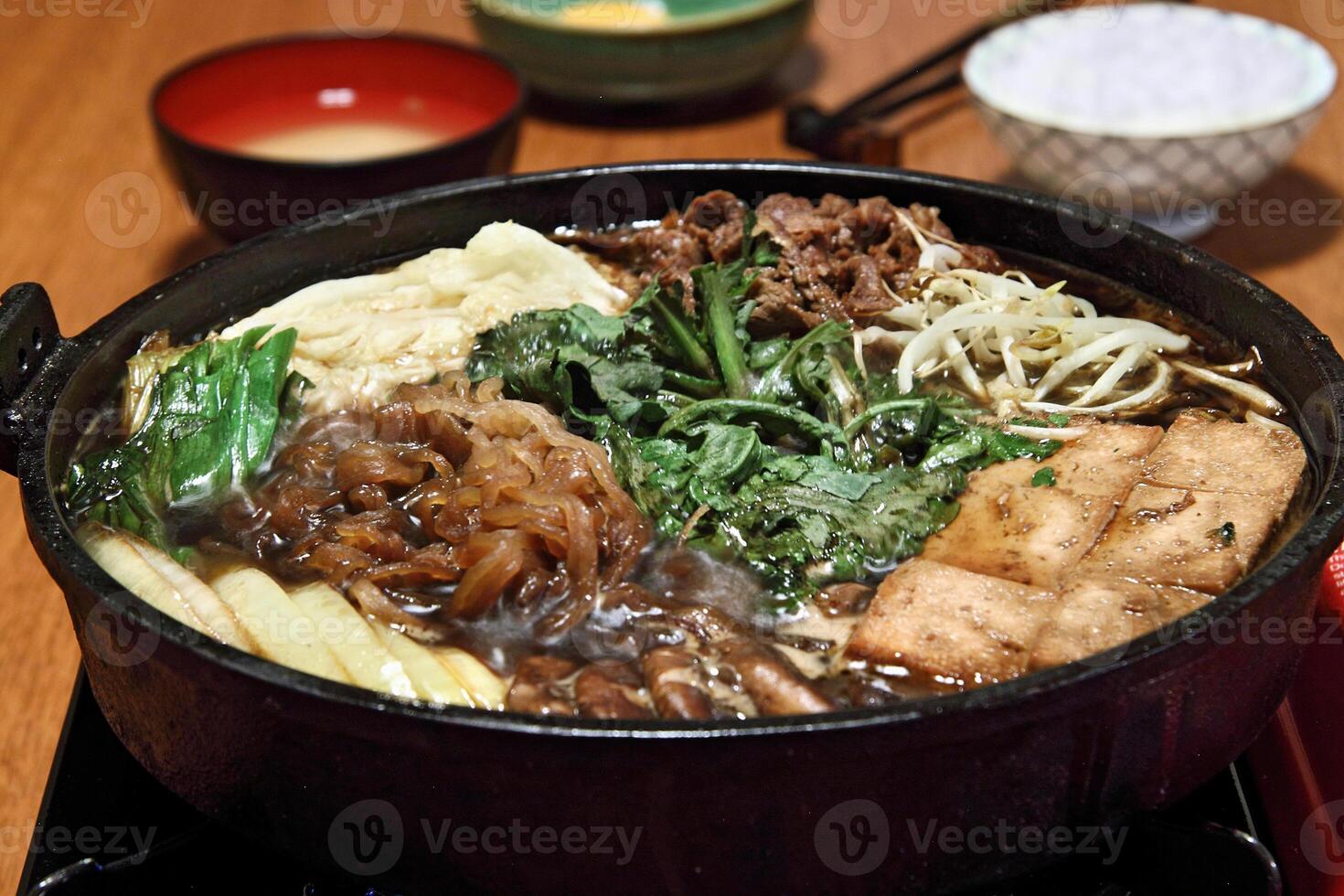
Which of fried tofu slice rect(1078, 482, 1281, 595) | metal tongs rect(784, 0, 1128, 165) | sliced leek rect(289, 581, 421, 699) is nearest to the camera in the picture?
sliced leek rect(289, 581, 421, 699)

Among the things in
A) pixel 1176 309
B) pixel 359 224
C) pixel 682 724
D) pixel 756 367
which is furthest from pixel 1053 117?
pixel 682 724

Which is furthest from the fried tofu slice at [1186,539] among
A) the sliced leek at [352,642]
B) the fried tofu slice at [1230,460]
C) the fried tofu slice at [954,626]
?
the sliced leek at [352,642]

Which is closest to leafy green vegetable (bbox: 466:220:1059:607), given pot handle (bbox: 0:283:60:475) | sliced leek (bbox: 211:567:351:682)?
sliced leek (bbox: 211:567:351:682)

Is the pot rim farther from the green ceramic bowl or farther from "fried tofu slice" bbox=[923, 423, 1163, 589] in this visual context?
the green ceramic bowl

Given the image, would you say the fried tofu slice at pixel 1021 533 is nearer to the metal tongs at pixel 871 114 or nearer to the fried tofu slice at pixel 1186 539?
the fried tofu slice at pixel 1186 539

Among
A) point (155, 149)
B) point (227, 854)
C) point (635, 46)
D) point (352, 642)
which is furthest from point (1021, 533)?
point (155, 149)

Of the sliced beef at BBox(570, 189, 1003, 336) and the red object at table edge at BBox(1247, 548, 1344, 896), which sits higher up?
the sliced beef at BBox(570, 189, 1003, 336)

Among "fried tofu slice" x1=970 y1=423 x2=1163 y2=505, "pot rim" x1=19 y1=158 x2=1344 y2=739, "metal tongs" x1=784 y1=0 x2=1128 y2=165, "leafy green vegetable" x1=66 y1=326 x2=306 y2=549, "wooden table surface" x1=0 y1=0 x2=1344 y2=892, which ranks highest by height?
"pot rim" x1=19 y1=158 x2=1344 y2=739
